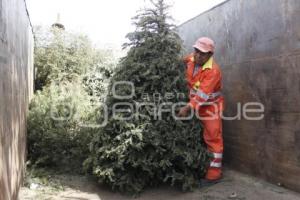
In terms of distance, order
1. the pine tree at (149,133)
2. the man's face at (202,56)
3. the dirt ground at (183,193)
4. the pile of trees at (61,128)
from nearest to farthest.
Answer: the dirt ground at (183,193), the pine tree at (149,133), the man's face at (202,56), the pile of trees at (61,128)

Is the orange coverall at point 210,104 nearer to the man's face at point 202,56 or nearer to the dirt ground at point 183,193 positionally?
the man's face at point 202,56

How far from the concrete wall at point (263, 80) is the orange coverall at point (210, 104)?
0.40 meters

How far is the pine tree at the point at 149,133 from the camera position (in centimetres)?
547

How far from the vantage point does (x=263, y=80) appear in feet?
17.0

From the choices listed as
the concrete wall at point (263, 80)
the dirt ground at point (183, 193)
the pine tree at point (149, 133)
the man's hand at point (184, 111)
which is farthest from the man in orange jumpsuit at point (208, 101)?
the concrete wall at point (263, 80)

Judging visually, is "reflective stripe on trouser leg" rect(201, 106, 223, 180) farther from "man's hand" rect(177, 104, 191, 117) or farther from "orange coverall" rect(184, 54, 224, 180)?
"man's hand" rect(177, 104, 191, 117)

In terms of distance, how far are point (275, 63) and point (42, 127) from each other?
182 inches

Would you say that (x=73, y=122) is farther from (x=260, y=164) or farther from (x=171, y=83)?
(x=260, y=164)

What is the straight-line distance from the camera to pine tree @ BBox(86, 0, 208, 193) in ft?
17.9

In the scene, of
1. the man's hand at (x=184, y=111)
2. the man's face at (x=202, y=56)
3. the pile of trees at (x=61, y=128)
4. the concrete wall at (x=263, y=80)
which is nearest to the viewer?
the concrete wall at (x=263, y=80)

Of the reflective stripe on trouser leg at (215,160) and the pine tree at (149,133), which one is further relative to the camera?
the reflective stripe on trouser leg at (215,160)

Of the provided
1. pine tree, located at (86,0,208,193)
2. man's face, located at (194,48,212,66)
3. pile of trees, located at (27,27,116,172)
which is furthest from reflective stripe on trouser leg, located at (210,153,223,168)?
A: pile of trees, located at (27,27,116,172)

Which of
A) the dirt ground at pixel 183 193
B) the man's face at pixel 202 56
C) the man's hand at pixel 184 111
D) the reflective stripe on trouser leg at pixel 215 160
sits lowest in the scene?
the dirt ground at pixel 183 193

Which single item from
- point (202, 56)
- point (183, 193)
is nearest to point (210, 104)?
point (202, 56)
